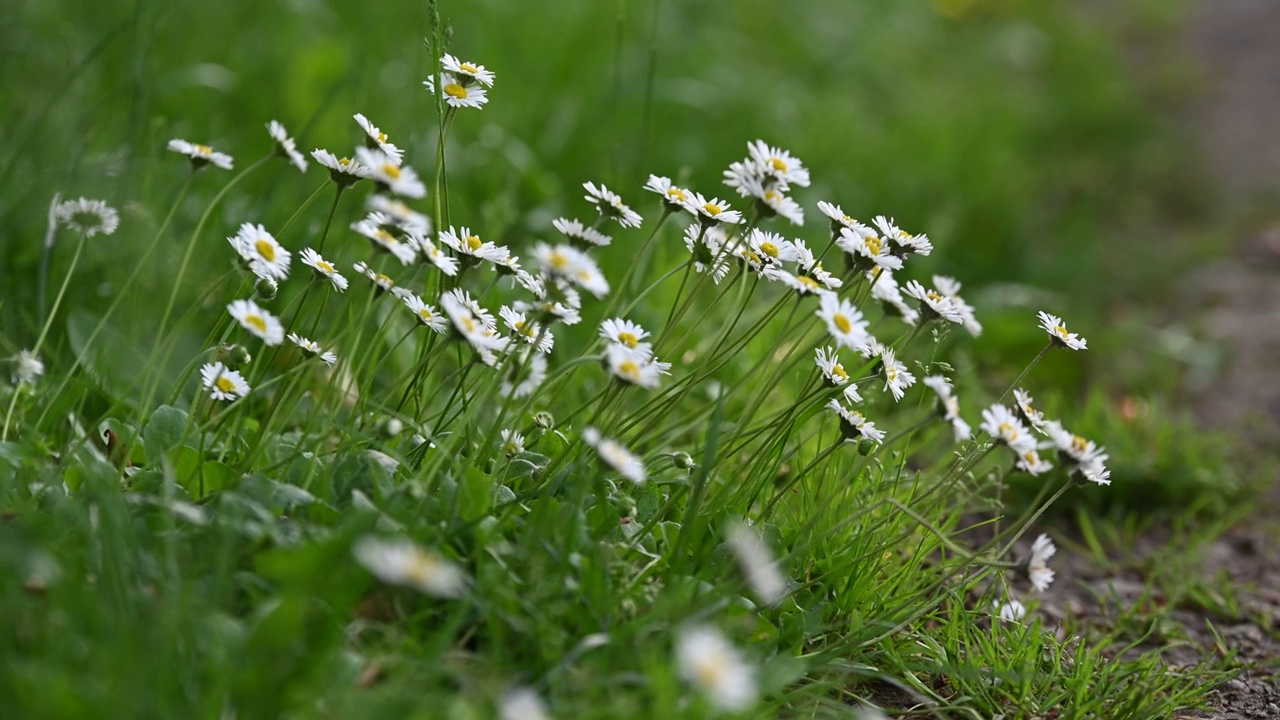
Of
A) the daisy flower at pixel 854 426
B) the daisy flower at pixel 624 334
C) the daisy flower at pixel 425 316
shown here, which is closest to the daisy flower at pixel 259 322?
the daisy flower at pixel 425 316

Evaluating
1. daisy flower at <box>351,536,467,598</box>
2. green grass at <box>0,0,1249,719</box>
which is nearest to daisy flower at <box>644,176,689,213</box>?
green grass at <box>0,0,1249,719</box>

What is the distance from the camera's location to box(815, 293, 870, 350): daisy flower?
4.36ft

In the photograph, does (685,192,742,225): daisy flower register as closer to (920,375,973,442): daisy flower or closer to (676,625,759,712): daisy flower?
(920,375,973,442): daisy flower

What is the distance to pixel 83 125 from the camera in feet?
8.66

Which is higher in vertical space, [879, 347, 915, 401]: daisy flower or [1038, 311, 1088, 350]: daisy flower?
[1038, 311, 1088, 350]: daisy flower

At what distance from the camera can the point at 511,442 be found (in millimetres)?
1475

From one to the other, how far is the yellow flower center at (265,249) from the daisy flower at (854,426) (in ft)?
2.45

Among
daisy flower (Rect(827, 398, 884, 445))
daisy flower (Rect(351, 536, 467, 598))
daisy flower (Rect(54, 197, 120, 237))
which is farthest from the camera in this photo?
daisy flower (Rect(54, 197, 120, 237))

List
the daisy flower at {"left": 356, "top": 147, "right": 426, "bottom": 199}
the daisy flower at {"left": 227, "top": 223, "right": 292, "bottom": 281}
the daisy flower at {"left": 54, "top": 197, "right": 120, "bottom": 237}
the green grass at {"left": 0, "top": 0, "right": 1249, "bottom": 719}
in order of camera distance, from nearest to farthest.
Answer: the green grass at {"left": 0, "top": 0, "right": 1249, "bottom": 719} < the daisy flower at {"left": 356, "top": 147, "right": 426, "bottom": 199} < the daisy flower at {"left": 227, "top": 223, "right": 292, "bottom": 281} < the daisy flower at {"left": 54, "top": 197, "right": 120, "bottom": 237}

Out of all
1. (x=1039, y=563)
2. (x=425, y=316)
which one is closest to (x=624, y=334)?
(x=425, y=316)

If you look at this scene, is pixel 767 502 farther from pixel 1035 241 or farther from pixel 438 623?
pixel 1035 241

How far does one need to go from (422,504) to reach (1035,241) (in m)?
3.14

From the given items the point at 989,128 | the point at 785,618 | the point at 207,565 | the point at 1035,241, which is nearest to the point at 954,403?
the point at 785,618

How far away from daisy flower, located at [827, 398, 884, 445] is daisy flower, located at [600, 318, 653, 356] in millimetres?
264
